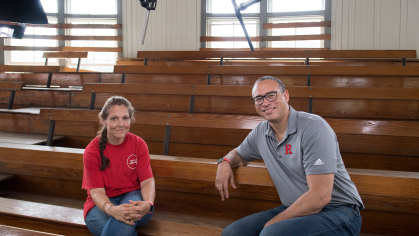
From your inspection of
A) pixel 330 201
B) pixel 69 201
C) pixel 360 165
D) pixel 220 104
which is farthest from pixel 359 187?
pixel 69 201

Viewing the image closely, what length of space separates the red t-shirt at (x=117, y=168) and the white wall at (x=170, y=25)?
3531 millimetres

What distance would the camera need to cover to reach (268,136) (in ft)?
3.61

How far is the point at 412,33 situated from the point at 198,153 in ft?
12.1

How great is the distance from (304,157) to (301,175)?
8 centimetres

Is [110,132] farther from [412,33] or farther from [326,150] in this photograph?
[412,33]

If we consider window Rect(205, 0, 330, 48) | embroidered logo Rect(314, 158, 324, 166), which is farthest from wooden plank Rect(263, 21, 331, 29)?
embroidered logo Rect(314, 158, 324, 166)

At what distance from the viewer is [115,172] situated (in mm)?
1195

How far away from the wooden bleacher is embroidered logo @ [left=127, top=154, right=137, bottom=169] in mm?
213

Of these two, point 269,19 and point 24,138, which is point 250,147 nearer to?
point 24,138

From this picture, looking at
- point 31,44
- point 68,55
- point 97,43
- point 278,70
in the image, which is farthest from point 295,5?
point 31,44

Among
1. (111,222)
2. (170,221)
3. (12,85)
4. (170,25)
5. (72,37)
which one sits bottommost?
(170,221)

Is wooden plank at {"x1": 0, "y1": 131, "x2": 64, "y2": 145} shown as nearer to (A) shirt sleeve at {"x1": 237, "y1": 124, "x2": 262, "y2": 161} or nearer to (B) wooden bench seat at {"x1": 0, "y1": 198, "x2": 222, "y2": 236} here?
(B) wooden bench seat at {"x1": 0, "y1": 198, "x2": 222, "y2": 236}

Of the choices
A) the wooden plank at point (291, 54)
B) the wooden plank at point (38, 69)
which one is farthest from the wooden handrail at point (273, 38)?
the wooden plank at point (38, 69)

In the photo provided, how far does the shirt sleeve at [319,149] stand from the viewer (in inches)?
36.3
